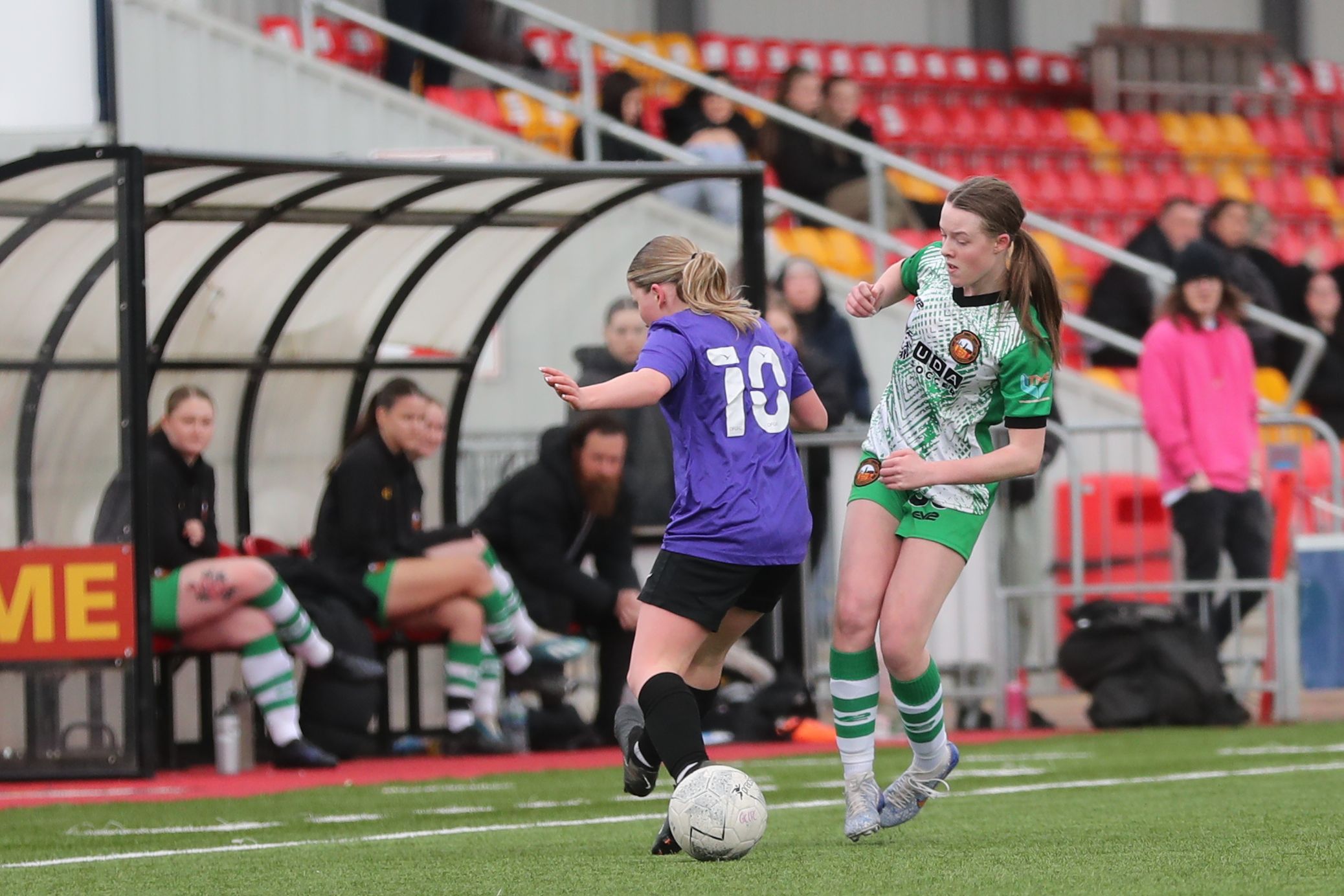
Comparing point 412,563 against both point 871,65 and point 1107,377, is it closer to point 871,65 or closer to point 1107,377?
point 1107,377

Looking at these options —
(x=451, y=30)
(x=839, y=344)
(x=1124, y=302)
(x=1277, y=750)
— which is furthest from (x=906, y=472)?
(x=451, y=30)

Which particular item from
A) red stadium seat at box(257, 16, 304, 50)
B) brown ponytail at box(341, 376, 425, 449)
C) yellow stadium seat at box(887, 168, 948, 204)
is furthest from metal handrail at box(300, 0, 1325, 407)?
brown ponytail at box(341, 376, 425, 449)

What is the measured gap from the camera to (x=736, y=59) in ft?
70.7

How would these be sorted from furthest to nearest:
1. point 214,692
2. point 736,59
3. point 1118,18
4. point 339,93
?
point 1118,18 → point 736,59 → point 339,93 → point 214,692

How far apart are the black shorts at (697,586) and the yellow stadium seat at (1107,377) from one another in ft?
33.0

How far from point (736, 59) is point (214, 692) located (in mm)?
12722

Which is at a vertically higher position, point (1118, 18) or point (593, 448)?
point (1118, 18)

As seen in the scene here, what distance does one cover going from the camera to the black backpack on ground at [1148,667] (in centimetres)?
1055

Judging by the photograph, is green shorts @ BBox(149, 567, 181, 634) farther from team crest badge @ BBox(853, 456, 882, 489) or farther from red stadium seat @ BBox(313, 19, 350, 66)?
red stadium seat @ BBox(313, 19, 350, 66)

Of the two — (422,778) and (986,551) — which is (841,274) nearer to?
(986,551)

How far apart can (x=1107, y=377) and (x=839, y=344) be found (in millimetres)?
4060

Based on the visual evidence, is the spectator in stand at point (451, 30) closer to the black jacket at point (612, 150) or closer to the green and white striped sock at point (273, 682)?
the black jacket at point (612, 150)

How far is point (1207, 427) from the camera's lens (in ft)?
36.6

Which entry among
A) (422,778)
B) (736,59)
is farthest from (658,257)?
(736,59)
